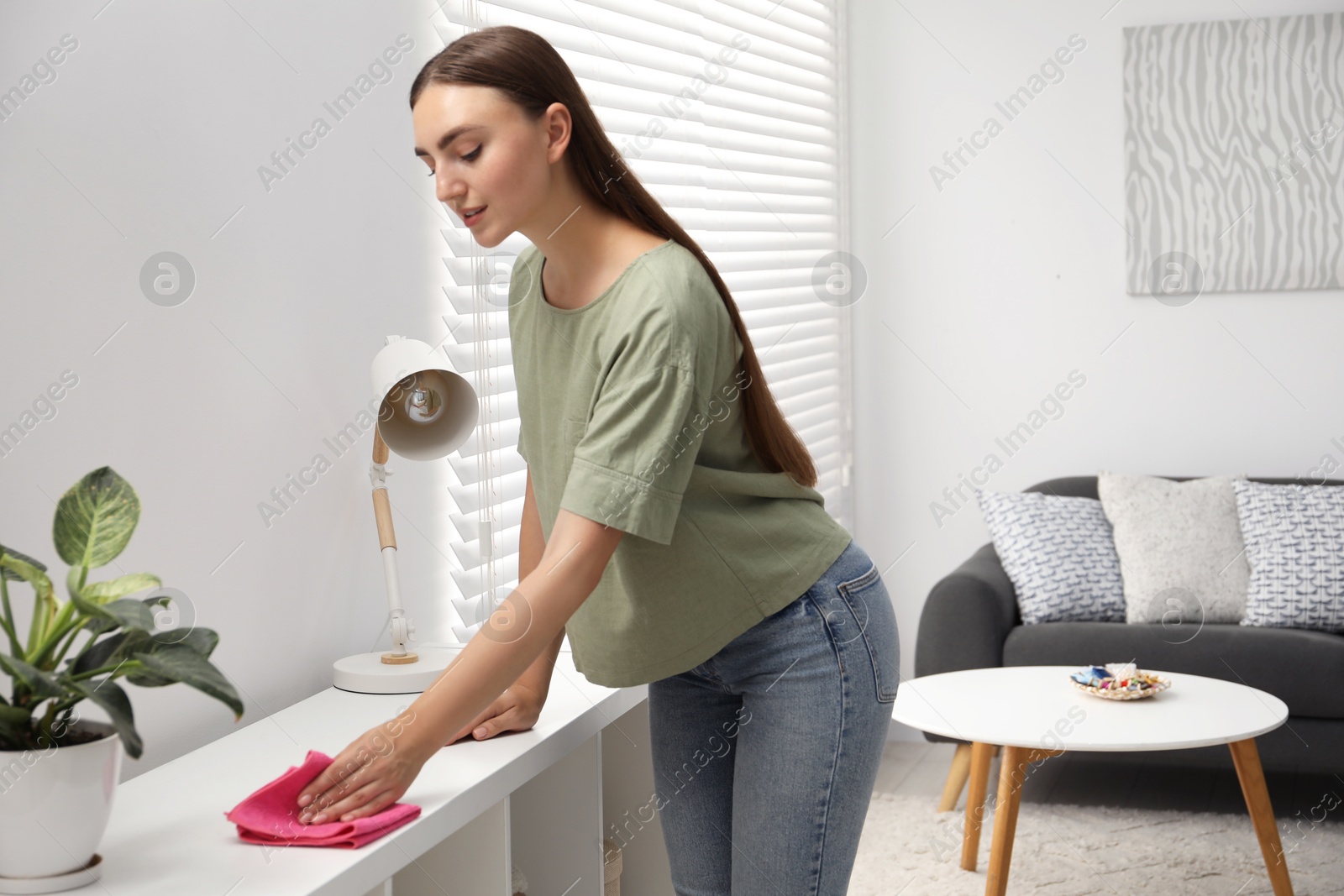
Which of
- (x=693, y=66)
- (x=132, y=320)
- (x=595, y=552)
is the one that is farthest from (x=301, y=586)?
(x=693, y=66)

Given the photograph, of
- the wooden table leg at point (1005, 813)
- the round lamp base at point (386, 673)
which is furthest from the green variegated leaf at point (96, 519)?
the wooden table leg at point (1005, 813)

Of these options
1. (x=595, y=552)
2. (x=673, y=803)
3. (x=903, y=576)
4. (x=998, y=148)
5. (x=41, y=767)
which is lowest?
(x=903, y=576)

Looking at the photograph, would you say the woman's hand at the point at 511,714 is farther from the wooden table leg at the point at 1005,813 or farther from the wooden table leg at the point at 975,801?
the wooden table leg at the point at 975,801

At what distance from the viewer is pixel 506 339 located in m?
2.14

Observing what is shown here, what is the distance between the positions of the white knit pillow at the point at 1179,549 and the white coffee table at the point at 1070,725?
558mm

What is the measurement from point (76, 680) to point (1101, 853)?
260cm

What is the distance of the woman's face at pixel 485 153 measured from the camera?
1.14 m

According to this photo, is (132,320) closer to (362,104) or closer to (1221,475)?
(362,104)

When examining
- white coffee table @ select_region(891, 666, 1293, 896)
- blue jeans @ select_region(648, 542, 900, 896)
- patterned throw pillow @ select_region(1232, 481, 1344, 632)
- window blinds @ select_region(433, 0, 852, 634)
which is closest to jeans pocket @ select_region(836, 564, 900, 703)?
blue jeans @ select_region(648, 542, 900, 896)

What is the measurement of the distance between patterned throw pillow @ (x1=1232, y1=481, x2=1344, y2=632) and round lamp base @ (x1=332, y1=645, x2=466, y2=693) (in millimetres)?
2491

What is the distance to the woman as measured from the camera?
1.10 meters

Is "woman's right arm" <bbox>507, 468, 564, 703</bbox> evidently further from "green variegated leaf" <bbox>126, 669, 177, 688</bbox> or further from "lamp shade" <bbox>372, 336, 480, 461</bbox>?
"green variegated leaf" <bbox>126, 669, 177, 688</bbox>

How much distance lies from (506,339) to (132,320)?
0.83 meters

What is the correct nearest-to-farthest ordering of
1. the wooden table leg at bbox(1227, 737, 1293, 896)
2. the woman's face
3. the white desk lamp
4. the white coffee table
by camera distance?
the woman's face → the white desk lamp → the white coffee table → the wooden table leg at bbox(1227, 737, 1293, 896)
